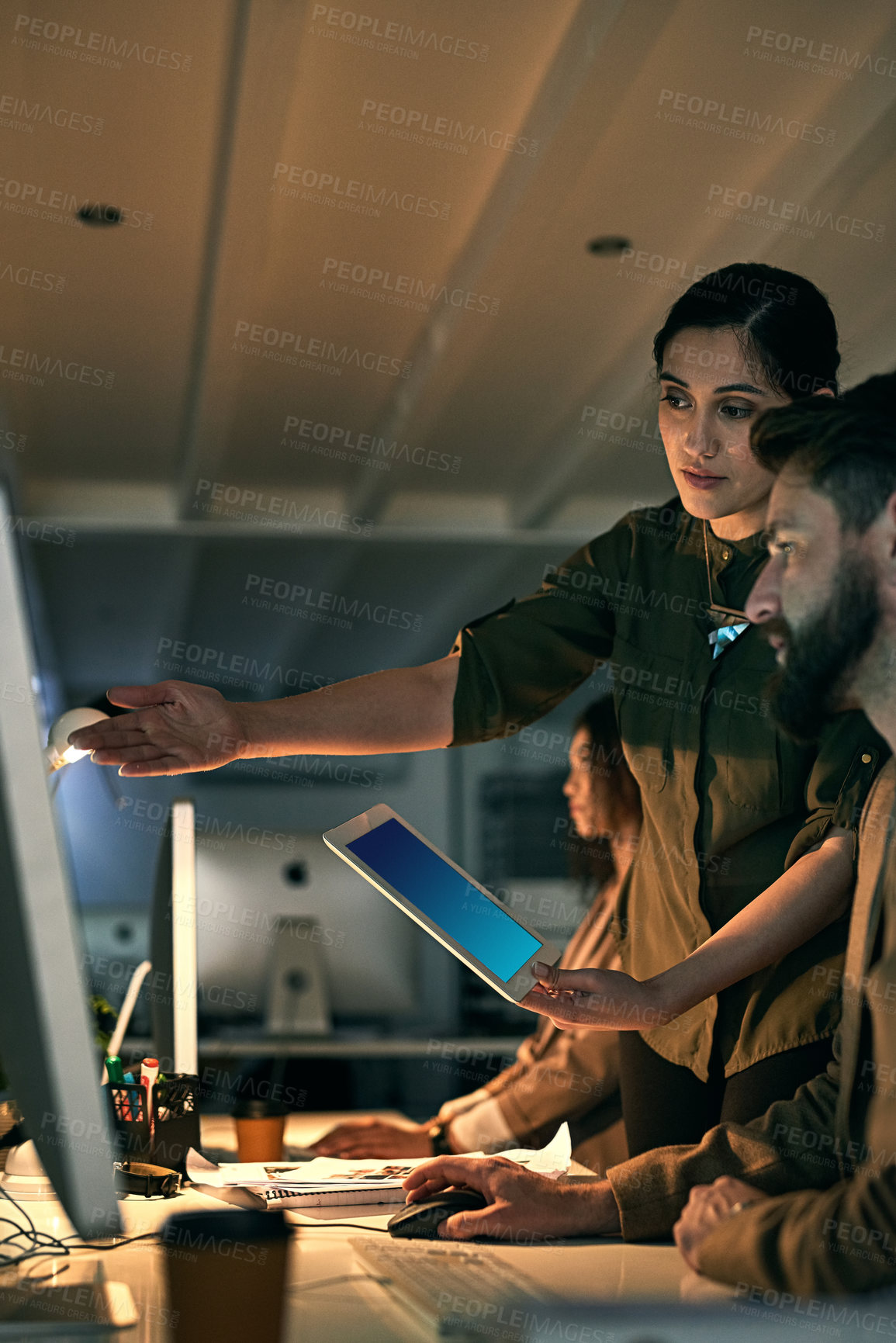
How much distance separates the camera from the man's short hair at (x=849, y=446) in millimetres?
1226

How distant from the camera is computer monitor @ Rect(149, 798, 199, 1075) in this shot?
5.93ft

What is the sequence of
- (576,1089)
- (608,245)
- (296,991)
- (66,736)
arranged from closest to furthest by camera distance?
(66,736) < (576,1089) < (608,245) < (296,991)

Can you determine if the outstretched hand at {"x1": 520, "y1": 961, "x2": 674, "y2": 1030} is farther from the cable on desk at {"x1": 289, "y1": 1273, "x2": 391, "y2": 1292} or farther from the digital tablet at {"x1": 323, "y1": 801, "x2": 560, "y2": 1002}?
the cable on desk at {"x1": 289, "y1": 1273, "x2": 391, "y2": 1292}

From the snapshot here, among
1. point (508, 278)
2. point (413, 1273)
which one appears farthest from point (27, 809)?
point (508, 278)

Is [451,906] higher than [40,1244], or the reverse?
[451,906]

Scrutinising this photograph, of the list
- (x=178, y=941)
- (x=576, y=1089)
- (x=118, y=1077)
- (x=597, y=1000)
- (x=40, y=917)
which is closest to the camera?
(x=40, y=917)

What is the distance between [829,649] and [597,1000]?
47 centimetres

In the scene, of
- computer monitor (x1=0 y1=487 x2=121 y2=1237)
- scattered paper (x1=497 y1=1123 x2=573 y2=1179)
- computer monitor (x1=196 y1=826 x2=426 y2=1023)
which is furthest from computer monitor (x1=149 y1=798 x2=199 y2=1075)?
computer monitor (x1=196 y1=826 x2=426 y2=1023)

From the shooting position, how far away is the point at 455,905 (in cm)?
129

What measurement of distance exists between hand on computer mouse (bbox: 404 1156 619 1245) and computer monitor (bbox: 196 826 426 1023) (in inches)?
89.5

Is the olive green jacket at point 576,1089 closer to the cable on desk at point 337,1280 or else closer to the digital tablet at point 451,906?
the digital tablet at point 451,906

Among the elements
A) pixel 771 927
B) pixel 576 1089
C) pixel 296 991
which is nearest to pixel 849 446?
pixel 771 927

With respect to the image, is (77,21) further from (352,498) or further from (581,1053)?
(352,498)

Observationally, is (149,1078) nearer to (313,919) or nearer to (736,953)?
(736,953)
